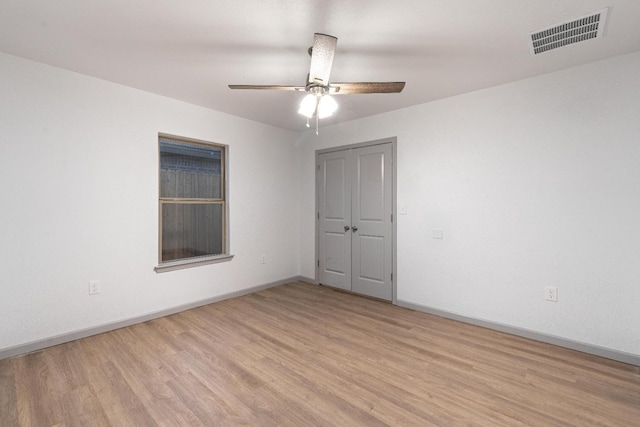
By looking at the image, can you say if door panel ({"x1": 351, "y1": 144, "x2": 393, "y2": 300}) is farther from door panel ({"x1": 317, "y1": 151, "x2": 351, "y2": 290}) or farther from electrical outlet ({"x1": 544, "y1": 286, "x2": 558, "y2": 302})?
electrical outlet ({"x1": 544, "y1": 286, "x2": 558, "y2": 302})

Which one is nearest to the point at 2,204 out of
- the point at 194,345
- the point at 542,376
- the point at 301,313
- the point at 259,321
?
the point at 194,345

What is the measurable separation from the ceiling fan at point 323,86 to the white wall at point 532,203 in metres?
1.57

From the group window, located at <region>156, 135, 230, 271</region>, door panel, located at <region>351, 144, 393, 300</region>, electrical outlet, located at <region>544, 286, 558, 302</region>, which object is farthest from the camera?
door panel, located at <region>351, 144, 393, 300</region>

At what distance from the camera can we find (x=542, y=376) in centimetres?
219

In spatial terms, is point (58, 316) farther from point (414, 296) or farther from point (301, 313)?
point (414, 296)

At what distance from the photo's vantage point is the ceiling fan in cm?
184

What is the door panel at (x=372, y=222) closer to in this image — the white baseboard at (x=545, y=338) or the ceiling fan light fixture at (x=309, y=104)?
the white baseboard at (x=545, y=338)

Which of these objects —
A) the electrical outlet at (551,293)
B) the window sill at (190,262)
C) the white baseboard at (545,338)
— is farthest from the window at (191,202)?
the electrical outlet at (551,293)

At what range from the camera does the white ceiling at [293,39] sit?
1835 millimetres

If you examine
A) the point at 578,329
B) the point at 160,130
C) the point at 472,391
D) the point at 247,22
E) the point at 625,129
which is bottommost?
the point at 472,391

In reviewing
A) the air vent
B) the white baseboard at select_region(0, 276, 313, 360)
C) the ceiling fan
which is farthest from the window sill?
the air vent

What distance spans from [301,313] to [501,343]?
2.08 meters

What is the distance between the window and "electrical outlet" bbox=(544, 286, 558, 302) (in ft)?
12.0

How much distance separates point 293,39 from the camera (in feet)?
7.13
